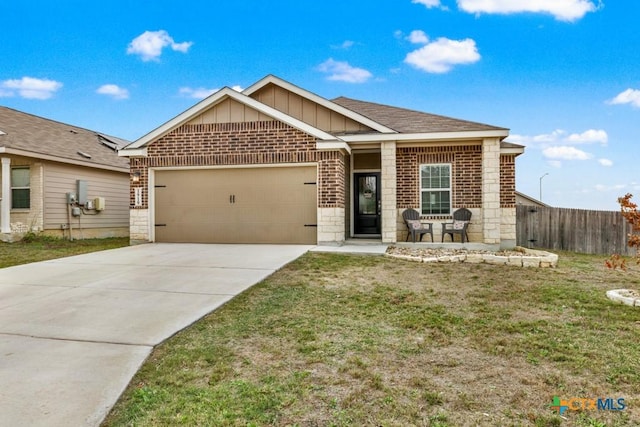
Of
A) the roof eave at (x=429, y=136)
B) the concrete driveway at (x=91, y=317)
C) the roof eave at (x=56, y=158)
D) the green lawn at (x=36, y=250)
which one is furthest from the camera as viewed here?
the roof eave at (x=56, y=158)

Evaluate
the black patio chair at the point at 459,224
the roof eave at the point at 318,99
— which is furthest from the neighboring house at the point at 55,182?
the black patio chair at the point at 459,224

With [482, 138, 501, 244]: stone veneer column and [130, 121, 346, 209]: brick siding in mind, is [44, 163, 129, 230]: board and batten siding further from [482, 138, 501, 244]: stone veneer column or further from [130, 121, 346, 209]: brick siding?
[482, 138, 501, 244]: stone veneer column

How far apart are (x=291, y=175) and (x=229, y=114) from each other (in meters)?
2.41

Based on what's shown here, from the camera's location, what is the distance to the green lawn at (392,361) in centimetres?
246

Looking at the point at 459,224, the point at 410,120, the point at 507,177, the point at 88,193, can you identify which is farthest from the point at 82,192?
the point at 507,177

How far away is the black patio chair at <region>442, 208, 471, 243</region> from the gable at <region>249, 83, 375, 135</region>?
11.2 feet

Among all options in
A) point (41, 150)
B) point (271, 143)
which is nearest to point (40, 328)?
point (271, 143)

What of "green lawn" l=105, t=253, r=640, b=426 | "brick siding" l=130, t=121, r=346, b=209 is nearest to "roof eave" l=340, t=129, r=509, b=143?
"brick siding" l=130, t=121, r=346, b=209

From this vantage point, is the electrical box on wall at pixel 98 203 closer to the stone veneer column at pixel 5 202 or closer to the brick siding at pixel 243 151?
the stone veneer column at pixel 5 202

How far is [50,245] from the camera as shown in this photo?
39.2 feet

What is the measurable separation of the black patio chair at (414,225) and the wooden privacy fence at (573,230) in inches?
164

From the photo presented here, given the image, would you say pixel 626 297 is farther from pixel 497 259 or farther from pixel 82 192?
pixel 82 192

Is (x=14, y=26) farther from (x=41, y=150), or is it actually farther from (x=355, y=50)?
(x=355, y=50)

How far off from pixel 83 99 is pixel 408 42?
50.4 ft
